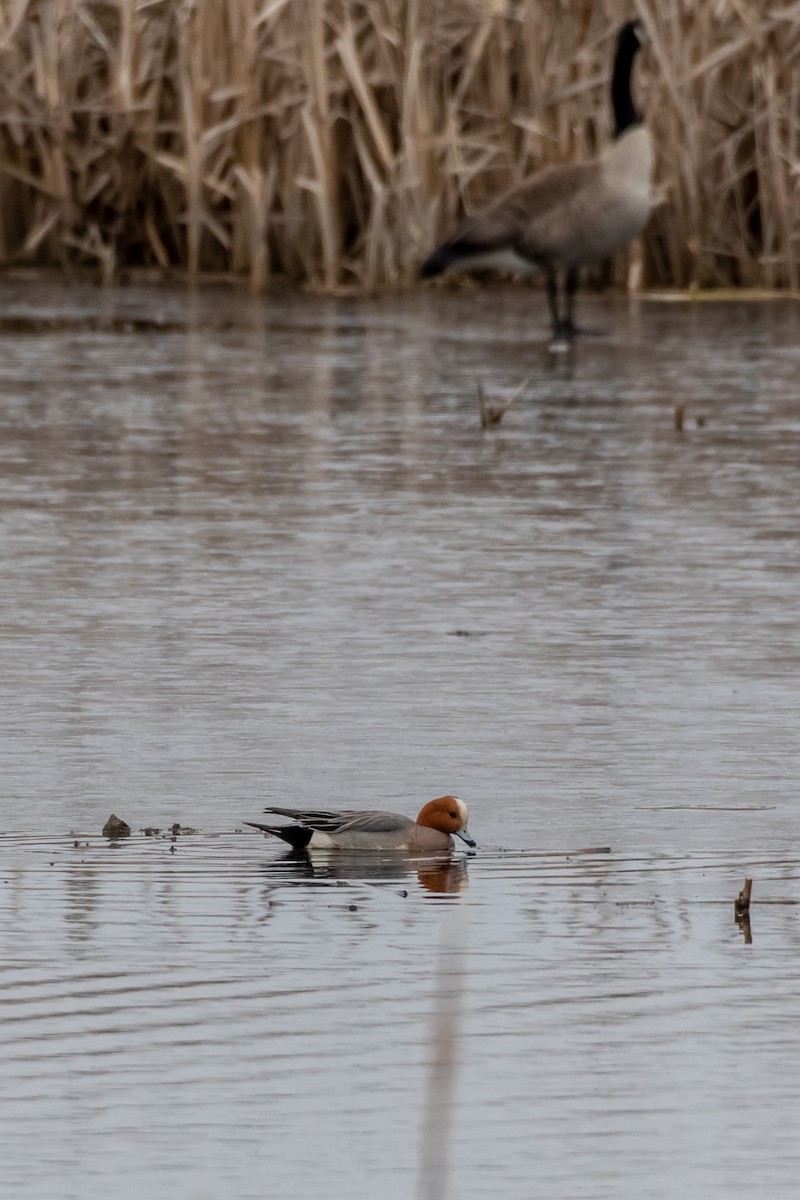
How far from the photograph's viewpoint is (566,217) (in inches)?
588

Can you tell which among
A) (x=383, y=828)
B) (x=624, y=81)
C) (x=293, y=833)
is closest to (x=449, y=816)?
(x=383, y=828)

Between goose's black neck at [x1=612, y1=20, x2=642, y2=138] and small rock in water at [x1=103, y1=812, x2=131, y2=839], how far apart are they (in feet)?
35.2

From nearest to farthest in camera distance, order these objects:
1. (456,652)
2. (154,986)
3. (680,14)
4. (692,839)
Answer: (154,986), (692,839), (456,652), (680,14)

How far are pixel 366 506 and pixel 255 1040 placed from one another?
577 cm

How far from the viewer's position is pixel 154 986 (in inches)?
160

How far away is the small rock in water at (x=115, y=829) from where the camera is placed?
5078 millimetres

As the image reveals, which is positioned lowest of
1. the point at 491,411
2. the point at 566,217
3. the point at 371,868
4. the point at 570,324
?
the point at 371,868

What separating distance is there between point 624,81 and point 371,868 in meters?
10.9

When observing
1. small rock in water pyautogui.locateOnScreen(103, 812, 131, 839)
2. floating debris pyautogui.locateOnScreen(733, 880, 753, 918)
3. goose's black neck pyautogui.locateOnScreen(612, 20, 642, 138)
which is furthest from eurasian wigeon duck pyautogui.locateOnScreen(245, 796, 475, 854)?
goose's black neck pyautogui.locateOnScreen(612, 20, 642, 138)

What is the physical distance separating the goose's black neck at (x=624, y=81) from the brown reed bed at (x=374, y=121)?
91 centimetres

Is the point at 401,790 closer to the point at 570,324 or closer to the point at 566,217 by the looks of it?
the point at 570,324

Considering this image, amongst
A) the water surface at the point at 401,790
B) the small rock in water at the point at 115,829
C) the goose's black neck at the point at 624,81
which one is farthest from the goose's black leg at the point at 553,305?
the small rock in water at the point at 115,829

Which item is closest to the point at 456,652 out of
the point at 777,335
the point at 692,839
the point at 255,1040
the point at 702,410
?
the point at 692,839

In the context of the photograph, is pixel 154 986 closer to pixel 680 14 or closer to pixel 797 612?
pixel 797 612
